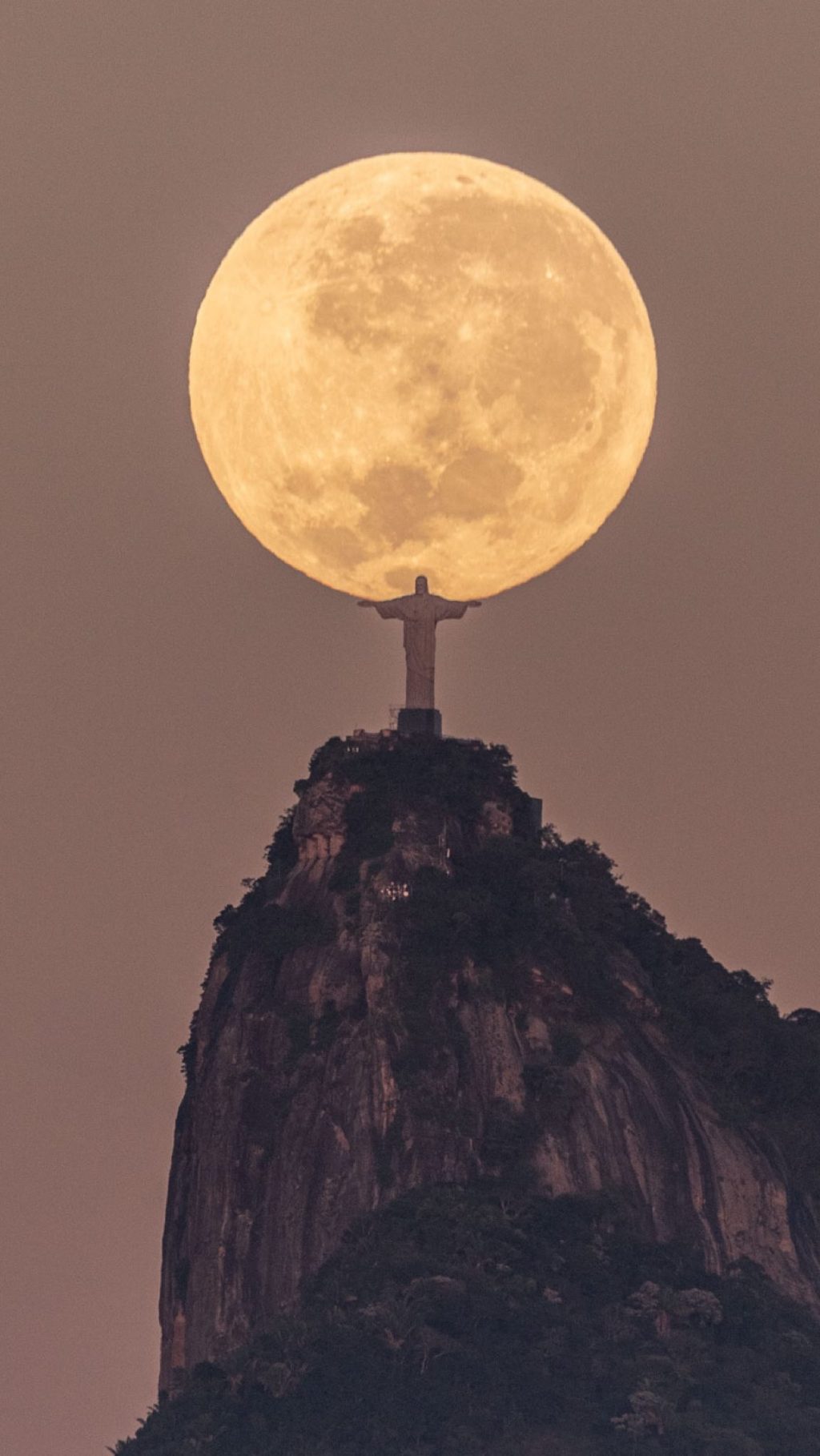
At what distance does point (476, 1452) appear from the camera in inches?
7844

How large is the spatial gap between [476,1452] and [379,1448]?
11.3 feet

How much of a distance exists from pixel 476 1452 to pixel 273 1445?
724cm

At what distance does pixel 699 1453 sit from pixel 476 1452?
312 inches

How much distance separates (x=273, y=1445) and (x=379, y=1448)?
151 inches

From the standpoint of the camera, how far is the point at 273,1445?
656 feet

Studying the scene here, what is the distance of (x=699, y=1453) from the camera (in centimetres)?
19950

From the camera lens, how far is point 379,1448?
653 feet

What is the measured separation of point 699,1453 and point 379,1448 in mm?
11371
